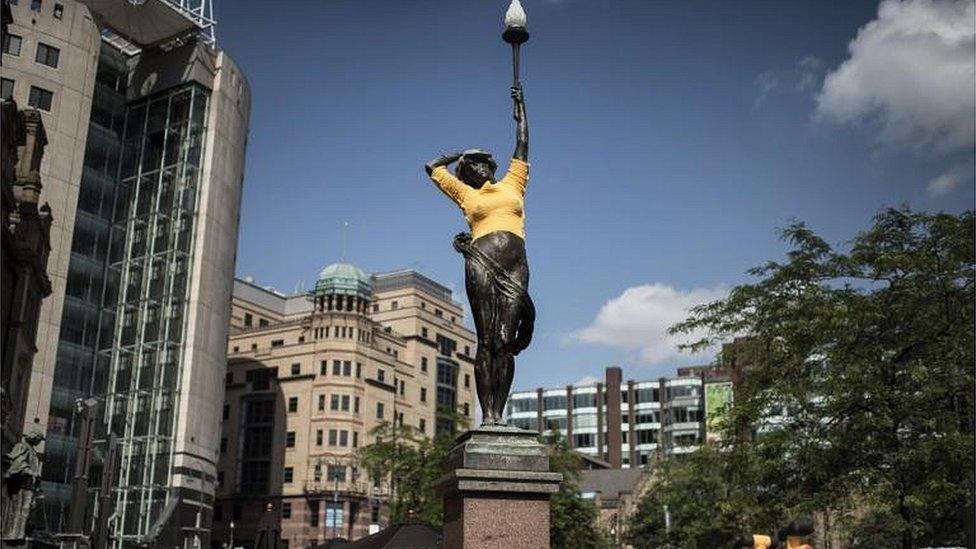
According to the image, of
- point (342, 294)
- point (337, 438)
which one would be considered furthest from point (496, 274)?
point (342, 294)

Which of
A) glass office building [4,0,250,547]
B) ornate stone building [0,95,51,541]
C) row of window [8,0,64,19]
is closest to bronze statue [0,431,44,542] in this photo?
ornate stone building [0,95,51,541]

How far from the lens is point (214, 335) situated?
63.6m

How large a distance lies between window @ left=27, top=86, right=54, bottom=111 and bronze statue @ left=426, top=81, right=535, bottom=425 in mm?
52272

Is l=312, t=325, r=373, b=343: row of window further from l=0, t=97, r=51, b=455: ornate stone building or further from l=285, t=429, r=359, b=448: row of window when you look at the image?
l=0, t=97, r=51, b=455: ornate stone building

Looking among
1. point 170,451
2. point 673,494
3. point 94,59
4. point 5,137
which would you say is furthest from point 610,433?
point 5,137

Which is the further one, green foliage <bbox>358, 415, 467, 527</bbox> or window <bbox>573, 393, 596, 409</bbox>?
window <bbox>573, 393, 596, 409</bbox>

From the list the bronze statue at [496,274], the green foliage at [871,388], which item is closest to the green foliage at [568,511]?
the green foliage at [871,388]

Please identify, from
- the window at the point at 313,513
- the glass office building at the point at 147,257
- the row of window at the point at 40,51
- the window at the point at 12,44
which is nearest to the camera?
the window at the point at 12,44

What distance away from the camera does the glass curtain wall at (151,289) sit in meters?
59.5

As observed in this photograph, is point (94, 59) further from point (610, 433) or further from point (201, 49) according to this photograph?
point (610, 433)

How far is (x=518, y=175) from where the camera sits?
9.45 metres

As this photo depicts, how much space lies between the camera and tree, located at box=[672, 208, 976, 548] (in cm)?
1967

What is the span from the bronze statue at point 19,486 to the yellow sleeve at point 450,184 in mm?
14110

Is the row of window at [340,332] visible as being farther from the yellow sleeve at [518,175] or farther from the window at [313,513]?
the yellow sleeve at [518,175]
